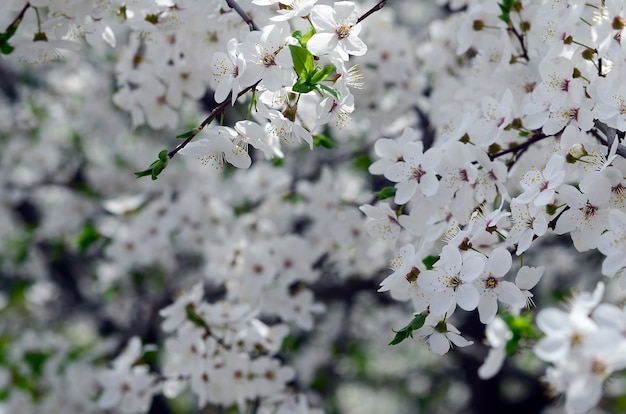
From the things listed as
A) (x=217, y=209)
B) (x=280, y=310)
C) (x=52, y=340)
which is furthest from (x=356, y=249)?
(x=52, y=340)

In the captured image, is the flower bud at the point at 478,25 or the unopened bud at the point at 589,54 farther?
the flower bud at the point at 478,25

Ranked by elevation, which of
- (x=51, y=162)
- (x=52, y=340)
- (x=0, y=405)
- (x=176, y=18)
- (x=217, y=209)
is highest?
(x=176, y=18)

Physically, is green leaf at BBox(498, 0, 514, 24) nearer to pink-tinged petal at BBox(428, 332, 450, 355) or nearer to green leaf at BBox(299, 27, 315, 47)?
green leaf at BBox(299, 27, 315, 47)

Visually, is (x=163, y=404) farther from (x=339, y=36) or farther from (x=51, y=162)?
(x=339, y=36)

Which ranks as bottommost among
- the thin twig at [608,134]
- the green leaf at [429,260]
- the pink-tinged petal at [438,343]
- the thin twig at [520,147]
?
the green leaf at [429,260]

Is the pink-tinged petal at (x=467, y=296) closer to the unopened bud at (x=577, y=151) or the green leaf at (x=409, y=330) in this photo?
the green leaf at (x=409, y=330)

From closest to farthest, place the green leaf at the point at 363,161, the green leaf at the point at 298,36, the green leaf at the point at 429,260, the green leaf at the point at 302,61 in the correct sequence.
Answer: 1. the green leaf at the point at 302,61
2. the green leaf at the point at 298,36
3. the green leaf at the point at 429,260
4. the green leaf at the point at 363,161

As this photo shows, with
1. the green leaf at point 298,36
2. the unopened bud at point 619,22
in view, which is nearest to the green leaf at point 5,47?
the green leaf at point 298,36

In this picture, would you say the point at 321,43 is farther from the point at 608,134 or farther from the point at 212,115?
the point at 608,134

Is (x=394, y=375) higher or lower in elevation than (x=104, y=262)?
lower
